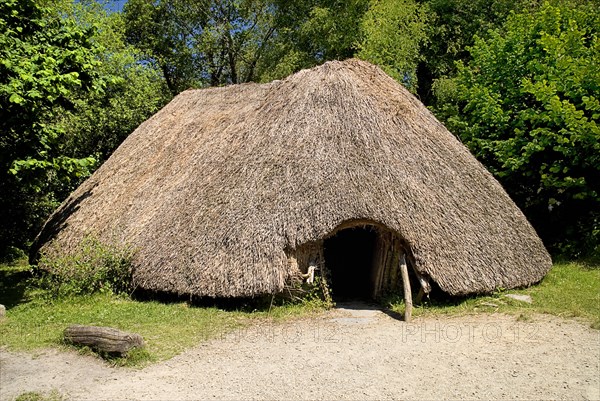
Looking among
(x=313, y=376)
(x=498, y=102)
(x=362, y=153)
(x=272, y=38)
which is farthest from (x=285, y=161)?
(x=272, y=38)

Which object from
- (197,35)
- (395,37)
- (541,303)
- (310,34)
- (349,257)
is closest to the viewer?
(541,303)

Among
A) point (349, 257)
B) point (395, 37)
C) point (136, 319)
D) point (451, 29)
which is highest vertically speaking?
point (451, 29)

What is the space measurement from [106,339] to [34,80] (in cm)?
448

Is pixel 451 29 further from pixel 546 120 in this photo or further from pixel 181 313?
pixel 181 313

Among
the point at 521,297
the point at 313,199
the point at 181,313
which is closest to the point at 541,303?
the point at 521,297

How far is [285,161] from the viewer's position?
10531 mm

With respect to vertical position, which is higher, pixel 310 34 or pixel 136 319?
pixel 310 34

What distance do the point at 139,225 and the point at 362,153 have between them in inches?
195

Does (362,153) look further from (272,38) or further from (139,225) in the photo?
(272,38)

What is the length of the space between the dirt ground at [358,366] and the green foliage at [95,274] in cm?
270

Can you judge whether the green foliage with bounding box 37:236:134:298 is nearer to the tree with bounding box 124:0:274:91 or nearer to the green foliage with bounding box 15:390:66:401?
the green foliage with bounding box 15:390:66:401

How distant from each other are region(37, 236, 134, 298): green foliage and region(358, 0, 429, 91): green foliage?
14.9 meters

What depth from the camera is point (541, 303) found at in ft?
31.4

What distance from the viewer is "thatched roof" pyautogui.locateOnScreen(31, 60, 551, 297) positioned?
9656 mm
